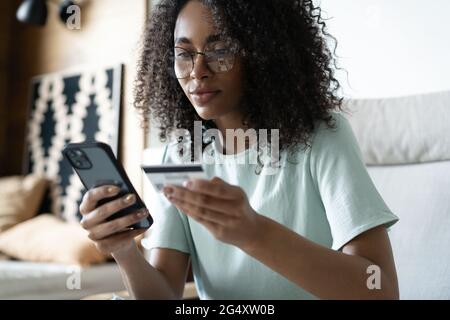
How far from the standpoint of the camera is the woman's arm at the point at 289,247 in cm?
54

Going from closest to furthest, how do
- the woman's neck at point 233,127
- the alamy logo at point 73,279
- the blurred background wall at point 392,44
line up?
1. the woman's neck at point 233,127
2. the blurred background wall at point 392,44
3. the alamy logo at point 73,279

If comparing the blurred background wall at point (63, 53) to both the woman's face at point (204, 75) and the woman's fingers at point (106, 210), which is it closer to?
the woman's face at point (204, 75)

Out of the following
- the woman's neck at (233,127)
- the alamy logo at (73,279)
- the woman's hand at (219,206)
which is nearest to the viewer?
the woman's hand at (219,206)

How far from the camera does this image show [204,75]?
2.67 feet

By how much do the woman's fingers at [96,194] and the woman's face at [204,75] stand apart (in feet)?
0.75

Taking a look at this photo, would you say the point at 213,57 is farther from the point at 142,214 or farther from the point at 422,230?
the point at 422,230

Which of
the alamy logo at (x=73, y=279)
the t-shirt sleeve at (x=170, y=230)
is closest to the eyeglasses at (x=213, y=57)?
the t-shirt sleeve at (x=170, y=230)

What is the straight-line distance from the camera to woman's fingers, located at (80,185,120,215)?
0.68m

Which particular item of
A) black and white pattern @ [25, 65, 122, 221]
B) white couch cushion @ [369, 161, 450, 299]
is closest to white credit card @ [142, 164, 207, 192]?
white couch cushion @ [369, 161, 450, 299]

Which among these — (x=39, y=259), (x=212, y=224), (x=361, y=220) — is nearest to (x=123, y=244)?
(x=212, y=224)

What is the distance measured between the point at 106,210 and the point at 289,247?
0.86 ft

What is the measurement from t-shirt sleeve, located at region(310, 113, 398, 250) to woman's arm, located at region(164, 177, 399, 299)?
0.06 feet

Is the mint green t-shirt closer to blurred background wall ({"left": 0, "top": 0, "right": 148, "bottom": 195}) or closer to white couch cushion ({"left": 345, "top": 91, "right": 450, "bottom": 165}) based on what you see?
white couch cushion ({"left": 345, "top": 91, "right": 450, "bottom": 165})
